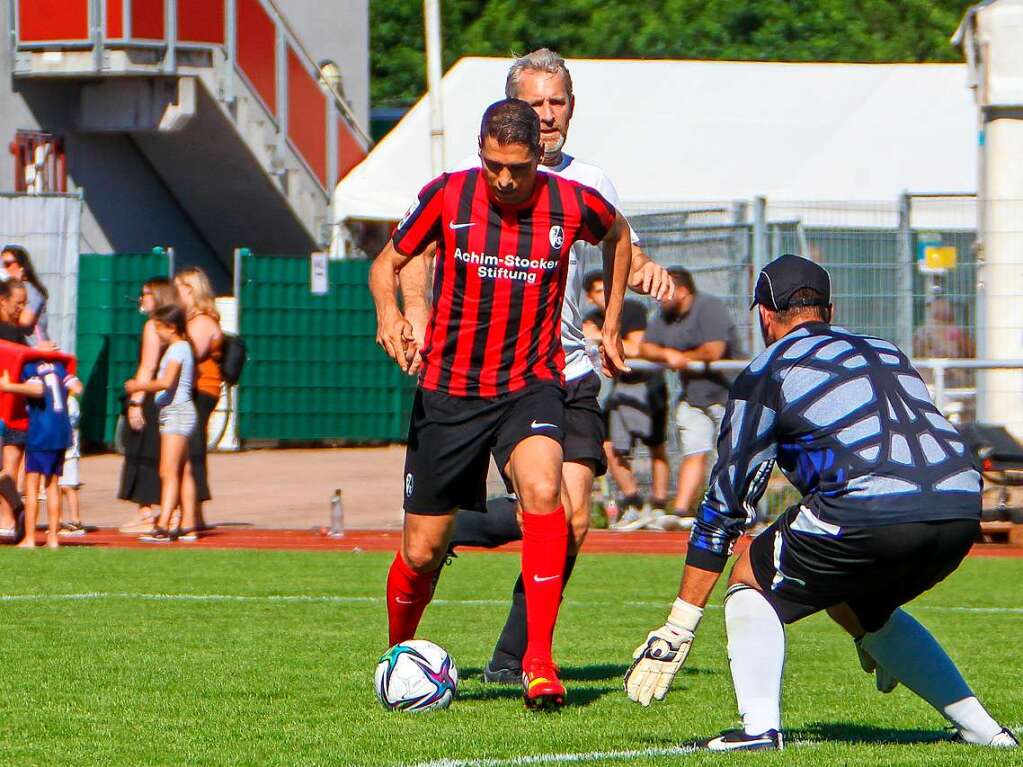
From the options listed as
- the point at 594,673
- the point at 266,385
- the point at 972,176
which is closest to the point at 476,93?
the point at 266,385

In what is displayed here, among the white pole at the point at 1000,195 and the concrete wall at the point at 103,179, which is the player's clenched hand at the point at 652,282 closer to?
the white pole at the point at 1000,195

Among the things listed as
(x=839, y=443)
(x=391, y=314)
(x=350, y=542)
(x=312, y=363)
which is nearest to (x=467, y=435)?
(x=391, y=314)

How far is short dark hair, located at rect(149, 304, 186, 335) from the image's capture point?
13.9 metres

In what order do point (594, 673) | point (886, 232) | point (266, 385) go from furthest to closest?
point (266, 385), point (886, 232), point (594, 673)

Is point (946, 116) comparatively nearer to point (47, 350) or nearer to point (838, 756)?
point (47, 350)

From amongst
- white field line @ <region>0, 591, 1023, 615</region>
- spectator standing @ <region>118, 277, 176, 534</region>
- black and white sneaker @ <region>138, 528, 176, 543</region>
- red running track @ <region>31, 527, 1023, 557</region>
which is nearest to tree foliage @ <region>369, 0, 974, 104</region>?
red running track @ <region>31, 527, 1023, 557</region>

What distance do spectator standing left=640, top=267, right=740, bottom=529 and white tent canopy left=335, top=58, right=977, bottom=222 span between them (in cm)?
756

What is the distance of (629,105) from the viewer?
23.7 meters

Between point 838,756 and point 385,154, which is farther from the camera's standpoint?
point 385,154

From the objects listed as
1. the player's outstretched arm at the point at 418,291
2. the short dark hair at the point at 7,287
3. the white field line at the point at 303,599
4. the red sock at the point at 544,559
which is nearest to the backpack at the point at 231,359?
the short dark hair at the point at 7,287

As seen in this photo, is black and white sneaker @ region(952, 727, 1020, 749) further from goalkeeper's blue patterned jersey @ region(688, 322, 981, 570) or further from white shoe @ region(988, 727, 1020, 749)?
goalkeeper's blue patterned jersey @ region(688, 322, 981, 570)

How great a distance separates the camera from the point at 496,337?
6344 millimetres

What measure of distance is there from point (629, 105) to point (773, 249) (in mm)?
8557

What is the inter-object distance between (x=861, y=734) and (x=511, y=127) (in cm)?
224
